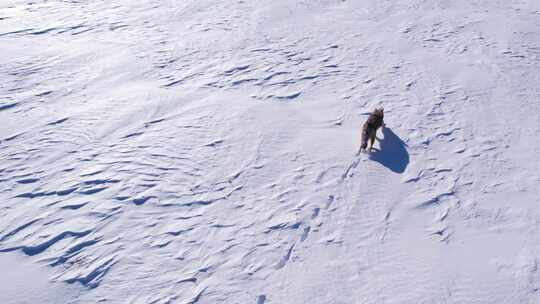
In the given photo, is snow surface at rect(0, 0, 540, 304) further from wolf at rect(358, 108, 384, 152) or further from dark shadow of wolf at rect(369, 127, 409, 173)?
wolf at rect(358, 108, 384, 152)

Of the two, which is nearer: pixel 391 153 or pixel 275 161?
pixel 275 161

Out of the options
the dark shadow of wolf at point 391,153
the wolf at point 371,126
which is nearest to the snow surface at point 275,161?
the dark shadow of wolf at point 391,153

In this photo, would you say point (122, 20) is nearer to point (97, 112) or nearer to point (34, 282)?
point (97, 112)

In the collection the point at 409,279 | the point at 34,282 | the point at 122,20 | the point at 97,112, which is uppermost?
the point at 122,20

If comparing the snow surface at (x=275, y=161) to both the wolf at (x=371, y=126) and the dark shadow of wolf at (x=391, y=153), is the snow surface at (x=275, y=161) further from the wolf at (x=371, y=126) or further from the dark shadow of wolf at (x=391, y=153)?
the wolf at (x=371, y=126)

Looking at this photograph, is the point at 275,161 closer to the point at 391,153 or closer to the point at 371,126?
the point at 371,126

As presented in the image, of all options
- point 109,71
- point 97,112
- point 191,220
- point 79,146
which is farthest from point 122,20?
point 191,220

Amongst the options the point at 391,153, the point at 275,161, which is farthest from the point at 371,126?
the point at 275,161
